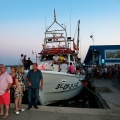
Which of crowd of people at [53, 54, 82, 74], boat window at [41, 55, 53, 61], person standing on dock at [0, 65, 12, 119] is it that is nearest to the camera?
person standing on dock at [0, 65, 12, 119]

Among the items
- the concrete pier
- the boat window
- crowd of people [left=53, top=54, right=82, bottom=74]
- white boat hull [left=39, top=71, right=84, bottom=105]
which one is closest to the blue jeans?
the concrete pier

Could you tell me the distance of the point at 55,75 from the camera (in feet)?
37.2

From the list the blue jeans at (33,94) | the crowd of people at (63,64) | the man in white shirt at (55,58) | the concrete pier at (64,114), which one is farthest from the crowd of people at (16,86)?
the man in white shirt at (55,58)

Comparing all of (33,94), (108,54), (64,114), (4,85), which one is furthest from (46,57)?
(108,54)

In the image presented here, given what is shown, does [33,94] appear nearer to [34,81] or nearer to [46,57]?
[34,81]

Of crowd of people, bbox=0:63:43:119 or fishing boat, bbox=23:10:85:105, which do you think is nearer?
crowd of people, bbox=0:63:43:119

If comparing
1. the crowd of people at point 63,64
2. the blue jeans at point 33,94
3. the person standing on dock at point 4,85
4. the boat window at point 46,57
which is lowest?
the blue jeans at point 33,94

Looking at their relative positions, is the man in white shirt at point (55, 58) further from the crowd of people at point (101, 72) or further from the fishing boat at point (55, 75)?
the crowd of people at point (101, 72)

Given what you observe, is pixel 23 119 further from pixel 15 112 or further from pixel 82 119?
pixel 82 119

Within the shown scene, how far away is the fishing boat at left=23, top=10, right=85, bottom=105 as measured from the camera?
37.1ft

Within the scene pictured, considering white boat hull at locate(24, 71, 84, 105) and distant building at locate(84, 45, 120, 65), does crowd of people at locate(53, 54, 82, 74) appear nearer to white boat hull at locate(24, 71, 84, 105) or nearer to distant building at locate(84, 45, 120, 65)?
white boat hull at locate(24, 71, 84, 105)

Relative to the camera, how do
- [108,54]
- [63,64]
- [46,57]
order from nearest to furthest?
[63,64] < [46,57] < [108,54]

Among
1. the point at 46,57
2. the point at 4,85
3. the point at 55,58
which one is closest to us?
the point at 4,85

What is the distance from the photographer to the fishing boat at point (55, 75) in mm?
11305
